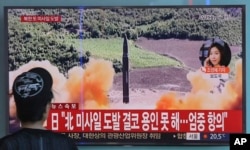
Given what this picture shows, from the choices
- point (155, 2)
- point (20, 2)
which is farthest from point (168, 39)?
point (20, 2)

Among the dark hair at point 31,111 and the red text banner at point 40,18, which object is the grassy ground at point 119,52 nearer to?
the red text banner at point 40,18

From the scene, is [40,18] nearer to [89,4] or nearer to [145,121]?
[89,4]

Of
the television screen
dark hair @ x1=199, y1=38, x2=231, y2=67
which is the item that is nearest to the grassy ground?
the television screen

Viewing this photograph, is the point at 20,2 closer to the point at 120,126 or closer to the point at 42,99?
the point at 120,126

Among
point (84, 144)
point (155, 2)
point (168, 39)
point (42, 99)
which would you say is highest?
point (155, 2)

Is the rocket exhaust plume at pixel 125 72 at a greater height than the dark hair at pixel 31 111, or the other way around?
the rocket exhaust plume at pixel 125 72
